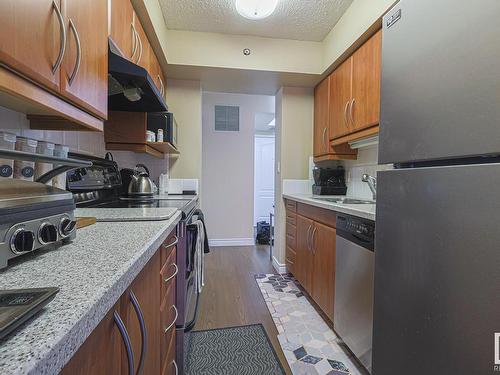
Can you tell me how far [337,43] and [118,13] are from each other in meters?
1.71

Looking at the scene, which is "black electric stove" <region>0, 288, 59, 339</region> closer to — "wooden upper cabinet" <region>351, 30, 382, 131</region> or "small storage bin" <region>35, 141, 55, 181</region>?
"small storage bin" <region>35, 141, 55, 181</region>

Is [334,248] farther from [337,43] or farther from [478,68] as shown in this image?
[337,43]

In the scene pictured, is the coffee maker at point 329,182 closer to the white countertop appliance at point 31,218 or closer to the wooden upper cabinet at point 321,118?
the wooden upper cabinet at point 321,118

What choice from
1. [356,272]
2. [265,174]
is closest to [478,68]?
[356,272]

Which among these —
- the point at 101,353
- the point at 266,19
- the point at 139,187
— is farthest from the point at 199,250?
the point at 266,19

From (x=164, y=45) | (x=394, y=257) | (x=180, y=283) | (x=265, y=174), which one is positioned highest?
(x=164, y=45)

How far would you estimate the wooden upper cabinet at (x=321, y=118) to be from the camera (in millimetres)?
2541

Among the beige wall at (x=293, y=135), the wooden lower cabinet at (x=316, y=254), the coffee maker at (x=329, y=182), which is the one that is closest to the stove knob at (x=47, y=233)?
the wooden lower cabinet at (x=316, y=254)

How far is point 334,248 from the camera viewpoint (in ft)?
5.68

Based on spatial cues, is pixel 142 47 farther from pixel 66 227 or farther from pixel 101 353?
pixel 101 353

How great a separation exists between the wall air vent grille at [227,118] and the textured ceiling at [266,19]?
1665 millimetres

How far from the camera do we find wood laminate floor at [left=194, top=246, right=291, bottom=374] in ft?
6.16

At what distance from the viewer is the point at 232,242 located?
4.06 m

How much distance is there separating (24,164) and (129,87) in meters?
0.72
